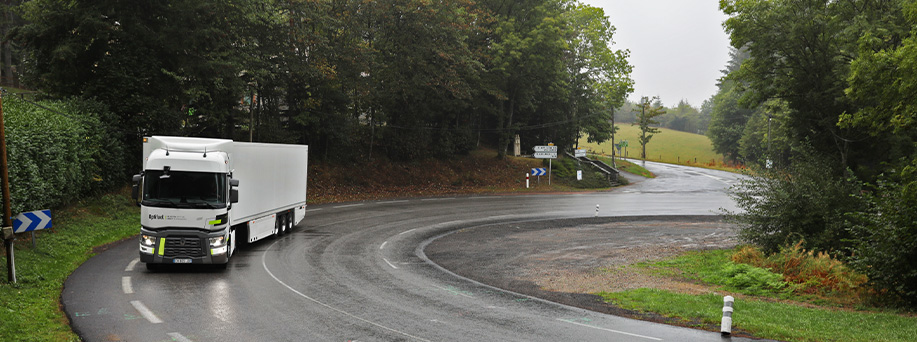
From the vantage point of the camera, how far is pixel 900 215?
46.3 feet

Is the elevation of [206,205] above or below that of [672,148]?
below

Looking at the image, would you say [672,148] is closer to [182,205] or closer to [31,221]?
[182,205]

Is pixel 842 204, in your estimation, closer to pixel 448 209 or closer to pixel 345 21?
pixel 448 209

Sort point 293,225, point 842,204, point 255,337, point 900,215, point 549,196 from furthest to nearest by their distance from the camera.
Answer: point 549,196 → point 293,225 → point 842,204 → point 900,215 → point 255,337

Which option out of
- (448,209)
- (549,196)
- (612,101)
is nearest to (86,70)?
(448,209)

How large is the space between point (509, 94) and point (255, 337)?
148 feet

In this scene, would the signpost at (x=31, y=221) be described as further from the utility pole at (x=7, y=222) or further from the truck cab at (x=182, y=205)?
the truck cab at (x=182, y=205)

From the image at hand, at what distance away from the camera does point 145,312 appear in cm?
1139

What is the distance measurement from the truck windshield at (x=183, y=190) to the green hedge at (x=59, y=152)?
4.83 meters

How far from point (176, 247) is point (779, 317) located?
571 inches

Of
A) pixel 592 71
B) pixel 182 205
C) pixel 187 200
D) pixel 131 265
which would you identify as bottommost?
pixel 131 265

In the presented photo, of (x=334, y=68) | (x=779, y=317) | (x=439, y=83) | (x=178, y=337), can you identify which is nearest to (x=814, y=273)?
(x=779, y=317)

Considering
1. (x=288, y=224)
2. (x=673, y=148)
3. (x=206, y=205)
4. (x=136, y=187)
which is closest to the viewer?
(x=136, y=187)

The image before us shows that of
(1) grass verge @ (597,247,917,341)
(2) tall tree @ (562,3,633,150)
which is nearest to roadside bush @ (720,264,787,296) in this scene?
(1) grass verge @ (597,247,917,341)
